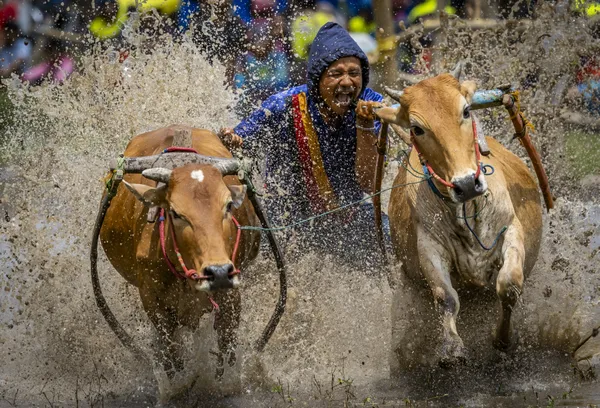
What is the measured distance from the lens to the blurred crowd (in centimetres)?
1006

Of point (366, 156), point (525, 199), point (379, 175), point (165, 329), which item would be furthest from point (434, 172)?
point (165, 329)

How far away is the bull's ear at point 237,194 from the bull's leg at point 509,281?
1.36 m

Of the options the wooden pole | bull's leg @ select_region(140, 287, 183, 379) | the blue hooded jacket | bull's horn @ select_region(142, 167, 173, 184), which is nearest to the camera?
bull's horn @ select_region(142, 167, 173, 184)

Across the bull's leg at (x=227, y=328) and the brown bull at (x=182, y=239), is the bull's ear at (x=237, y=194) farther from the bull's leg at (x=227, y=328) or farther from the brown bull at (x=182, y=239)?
the bull's leg at (x=227, y=328)

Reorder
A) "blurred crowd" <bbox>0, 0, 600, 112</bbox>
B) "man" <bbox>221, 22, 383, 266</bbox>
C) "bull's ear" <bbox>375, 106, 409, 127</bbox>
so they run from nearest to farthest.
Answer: "bull's ear" <bbox>375, 106, 409, 127</bbox> → "man" <bbox>221, 22, 383, 266</bbox> → "blurred crowd" <bbox>0, 0, 600, 112</bbox>

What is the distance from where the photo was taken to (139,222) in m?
6.31

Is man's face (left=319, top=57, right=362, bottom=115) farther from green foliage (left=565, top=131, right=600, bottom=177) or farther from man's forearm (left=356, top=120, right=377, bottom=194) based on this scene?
green foliage (left=565, top=131, right=600, bottom=177)

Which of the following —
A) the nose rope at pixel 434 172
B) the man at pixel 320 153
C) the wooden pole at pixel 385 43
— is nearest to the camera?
the nose rope at pixel 434 172

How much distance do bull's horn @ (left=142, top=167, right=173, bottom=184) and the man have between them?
1861 mm

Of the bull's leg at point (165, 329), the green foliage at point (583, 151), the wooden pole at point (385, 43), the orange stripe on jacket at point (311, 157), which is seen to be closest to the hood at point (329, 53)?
the orange stripe on jacket at point (311, 157)

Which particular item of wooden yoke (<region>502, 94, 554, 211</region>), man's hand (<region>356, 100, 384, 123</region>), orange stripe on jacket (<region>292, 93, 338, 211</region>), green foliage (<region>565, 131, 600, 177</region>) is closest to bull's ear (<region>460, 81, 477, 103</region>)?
wooden yoke (<region>502, 94, 554, 211</region>)

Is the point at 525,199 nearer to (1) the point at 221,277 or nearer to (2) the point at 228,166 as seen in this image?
(2) the point at 228,166

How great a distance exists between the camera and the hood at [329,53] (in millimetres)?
7312

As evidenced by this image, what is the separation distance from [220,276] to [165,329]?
1.14 meters
